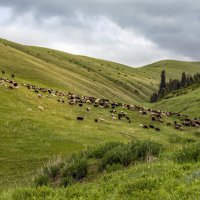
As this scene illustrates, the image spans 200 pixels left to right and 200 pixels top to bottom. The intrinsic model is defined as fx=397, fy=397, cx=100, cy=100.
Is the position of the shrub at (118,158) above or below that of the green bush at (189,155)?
below

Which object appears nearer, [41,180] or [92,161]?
[41,180]

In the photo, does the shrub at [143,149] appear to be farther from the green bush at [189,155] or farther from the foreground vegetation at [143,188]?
the foreground vegetation at [143,188]

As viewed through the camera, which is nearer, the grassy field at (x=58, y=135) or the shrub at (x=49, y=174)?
the grassy field at (x=58, y=135)

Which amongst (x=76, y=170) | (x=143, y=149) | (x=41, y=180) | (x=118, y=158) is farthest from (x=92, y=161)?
(x=41, y=180)

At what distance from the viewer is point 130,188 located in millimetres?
10438

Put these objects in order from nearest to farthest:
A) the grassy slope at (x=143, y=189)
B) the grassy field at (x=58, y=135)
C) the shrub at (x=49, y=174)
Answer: the grassy slope at (x=143, y=189) → the grassy field at (x=58, y=135) → the shrub at (x=49, y=174)

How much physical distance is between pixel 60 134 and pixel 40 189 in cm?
1592

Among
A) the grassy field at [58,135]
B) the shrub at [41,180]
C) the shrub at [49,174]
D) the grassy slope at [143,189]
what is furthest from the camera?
the shrub at [49,174]

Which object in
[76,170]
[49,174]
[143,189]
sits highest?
[143,189]

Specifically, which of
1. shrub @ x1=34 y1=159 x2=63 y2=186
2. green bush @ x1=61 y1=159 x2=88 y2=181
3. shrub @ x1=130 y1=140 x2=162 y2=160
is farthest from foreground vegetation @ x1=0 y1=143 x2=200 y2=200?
shrub @ x1=130 y1=140 x2=162 y2=160

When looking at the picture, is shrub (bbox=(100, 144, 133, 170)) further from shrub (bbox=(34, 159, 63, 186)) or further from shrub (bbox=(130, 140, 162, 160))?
shrub (bbox=(34, 159, 63, 186))

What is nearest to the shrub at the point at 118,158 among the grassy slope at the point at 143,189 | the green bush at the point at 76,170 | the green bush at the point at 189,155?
the green bush at the point at 76,170

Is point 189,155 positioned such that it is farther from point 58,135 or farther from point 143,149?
point 58,135

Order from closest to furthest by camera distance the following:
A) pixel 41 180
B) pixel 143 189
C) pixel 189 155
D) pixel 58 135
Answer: pixel 143 189 → pixel 189 155 → pixel 41 180 → pixel 58 135
